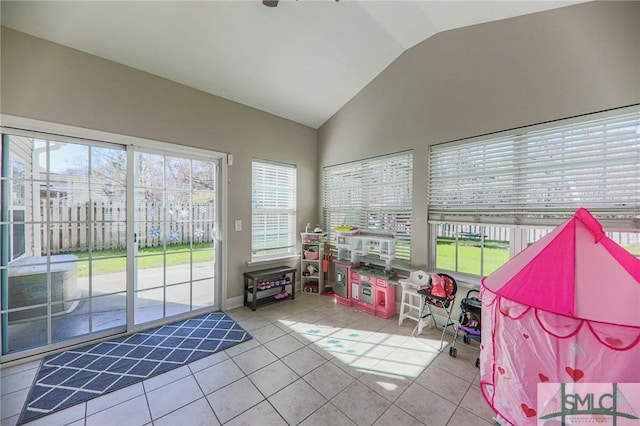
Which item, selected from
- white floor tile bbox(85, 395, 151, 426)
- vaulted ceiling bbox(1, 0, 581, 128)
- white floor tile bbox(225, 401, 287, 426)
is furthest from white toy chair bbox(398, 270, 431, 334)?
vaulted ceiling bbox(1, 0, 581, 128)

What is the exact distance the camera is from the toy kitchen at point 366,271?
3.31 metres

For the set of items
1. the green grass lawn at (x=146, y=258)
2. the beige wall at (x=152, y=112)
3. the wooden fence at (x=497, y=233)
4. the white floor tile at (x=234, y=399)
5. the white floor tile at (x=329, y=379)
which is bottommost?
the white floor tile at (x=234, y=399)

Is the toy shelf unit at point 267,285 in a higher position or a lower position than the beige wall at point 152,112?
lower

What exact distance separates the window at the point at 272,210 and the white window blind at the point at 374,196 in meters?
0.70

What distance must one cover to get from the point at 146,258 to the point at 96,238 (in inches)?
20.8

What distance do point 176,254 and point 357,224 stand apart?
2.70 m

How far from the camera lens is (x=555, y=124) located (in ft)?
7.28

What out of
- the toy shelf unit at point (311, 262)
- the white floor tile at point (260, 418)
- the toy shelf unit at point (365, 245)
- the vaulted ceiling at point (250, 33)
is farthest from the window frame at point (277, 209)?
the white floor tile at point (260, 418)

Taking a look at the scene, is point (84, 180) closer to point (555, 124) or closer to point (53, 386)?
point (53, 386)

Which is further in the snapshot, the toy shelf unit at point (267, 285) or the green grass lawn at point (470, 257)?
the toy shelf unit at point (267, 285)

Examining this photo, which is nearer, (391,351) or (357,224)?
(391,351)

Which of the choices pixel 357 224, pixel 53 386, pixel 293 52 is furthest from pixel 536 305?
pixel 53 386

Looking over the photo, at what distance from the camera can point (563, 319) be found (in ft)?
3.45

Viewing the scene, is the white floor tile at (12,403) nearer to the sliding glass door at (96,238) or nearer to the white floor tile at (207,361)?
the sliding glass door at (96,238)
